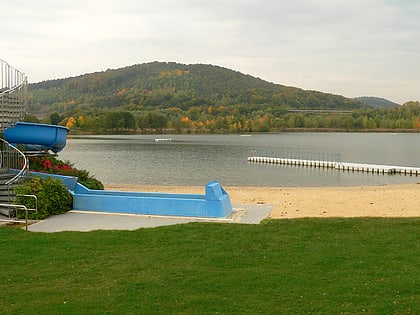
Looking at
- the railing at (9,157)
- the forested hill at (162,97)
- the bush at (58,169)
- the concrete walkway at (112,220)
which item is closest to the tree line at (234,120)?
the forested hill at (162,97)

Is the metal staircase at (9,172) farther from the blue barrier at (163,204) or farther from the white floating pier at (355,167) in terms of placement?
the white floating pier at (355,167)

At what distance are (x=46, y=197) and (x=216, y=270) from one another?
6.75 metres

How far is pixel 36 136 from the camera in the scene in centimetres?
1480

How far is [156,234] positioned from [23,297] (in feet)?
12.1

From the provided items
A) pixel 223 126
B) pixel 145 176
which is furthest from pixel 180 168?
pixel 223 126

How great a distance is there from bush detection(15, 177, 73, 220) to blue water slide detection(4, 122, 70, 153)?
2.31 m

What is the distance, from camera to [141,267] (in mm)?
7262

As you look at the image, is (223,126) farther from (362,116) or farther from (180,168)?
(180,168)

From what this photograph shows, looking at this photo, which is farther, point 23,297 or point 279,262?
point 279,262

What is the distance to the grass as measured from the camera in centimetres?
566

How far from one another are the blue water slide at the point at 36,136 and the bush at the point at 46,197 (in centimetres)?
231

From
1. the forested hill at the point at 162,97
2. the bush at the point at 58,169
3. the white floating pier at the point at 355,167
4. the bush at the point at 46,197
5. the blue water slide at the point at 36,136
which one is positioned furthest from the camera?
the forested hill at the point at 162,97

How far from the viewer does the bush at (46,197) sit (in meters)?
12.0

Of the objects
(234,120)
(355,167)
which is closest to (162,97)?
(234,120)
